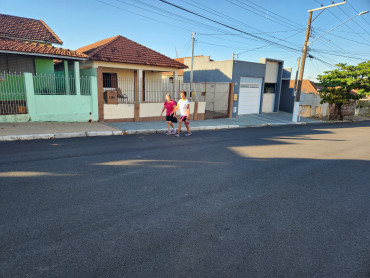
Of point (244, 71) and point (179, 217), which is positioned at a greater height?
point (244, 71)

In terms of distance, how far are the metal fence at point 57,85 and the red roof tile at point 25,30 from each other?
227 inches

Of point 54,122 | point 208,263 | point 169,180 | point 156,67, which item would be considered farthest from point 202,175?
point 156,67

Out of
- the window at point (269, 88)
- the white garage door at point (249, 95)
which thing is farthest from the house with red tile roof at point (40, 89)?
the window at point (269, 88)

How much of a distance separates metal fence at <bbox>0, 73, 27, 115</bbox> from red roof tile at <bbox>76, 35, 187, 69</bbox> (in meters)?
4.28

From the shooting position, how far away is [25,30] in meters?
16.5

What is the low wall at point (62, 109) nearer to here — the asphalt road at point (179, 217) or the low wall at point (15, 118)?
the low wall at point (15, 118)

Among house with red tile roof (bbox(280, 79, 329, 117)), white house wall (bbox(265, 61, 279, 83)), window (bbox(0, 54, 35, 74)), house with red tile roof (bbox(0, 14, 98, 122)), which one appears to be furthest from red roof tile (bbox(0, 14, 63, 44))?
house with red tile roof (bbox(280, 79, 329, 117))

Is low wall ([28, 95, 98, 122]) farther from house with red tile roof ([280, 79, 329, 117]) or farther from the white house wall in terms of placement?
house with red tile roof ([280, 79, 329, 117])

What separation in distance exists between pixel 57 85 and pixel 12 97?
2.41m

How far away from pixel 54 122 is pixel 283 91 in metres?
22.3

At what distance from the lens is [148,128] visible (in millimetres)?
11938

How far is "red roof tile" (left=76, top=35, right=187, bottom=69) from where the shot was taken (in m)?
15.0

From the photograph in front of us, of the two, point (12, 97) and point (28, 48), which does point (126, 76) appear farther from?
point (12, 97)

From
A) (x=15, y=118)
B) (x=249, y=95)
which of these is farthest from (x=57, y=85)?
(x=249, y=95)
